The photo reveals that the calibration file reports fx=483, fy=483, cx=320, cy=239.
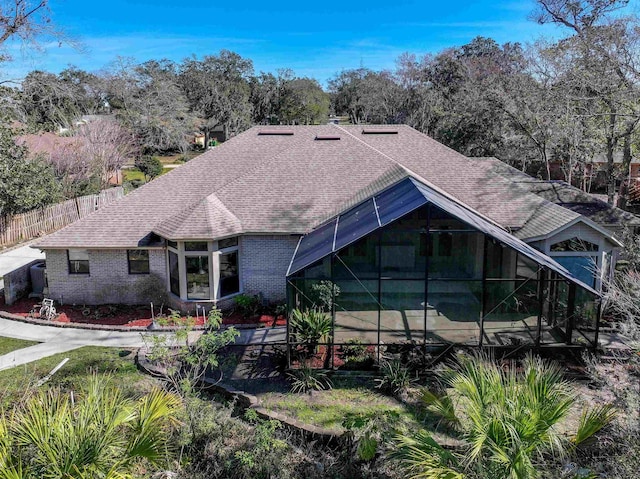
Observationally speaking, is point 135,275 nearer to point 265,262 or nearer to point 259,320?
point 265,262

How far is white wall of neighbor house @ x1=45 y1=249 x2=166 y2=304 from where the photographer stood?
1681 centimetres

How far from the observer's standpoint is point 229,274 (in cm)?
1662

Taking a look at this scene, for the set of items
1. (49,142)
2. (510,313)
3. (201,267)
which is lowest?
(510,313)

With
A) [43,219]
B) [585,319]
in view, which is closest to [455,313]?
[585,319]

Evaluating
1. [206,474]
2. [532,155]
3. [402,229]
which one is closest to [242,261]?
[402,229]

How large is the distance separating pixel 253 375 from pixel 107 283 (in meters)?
7.69

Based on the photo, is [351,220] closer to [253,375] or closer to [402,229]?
[402,229]

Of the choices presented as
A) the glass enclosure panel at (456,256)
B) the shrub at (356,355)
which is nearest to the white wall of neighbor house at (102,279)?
the shrub at (356,355)

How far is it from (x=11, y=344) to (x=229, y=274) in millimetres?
6658

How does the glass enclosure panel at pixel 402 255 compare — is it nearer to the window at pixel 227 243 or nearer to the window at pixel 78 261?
the window at pixel 227 243

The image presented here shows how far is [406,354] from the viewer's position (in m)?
12.2

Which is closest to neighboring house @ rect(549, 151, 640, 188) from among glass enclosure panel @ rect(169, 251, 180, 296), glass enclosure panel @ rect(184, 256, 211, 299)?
glass enclosure panel @ rect(184, 256, 211, 299)

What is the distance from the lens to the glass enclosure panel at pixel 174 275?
1639 centimetres

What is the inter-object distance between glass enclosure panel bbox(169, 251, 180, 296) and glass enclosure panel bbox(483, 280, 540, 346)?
994 centimetres
